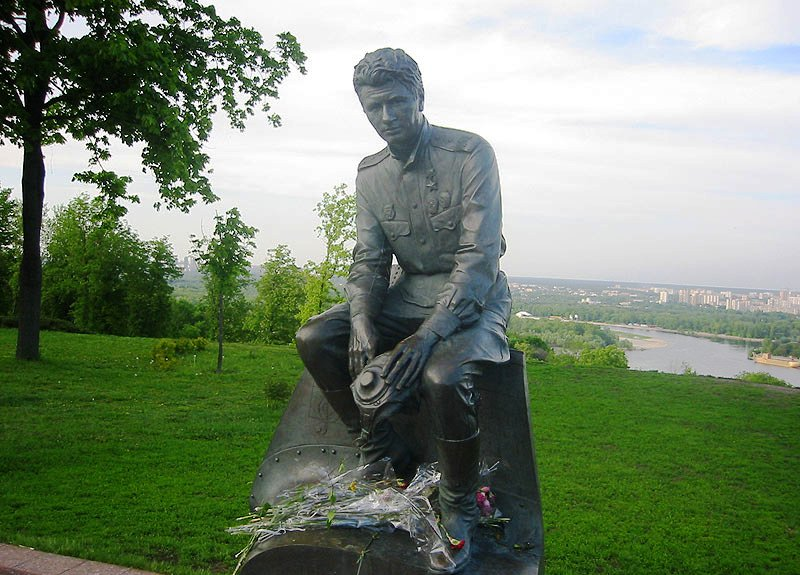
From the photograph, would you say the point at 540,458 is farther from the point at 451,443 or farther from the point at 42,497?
the point at 451,443

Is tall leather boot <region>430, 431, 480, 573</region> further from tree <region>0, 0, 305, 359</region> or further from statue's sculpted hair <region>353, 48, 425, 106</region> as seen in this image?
tree <region>0, 0, 305, 359</region>

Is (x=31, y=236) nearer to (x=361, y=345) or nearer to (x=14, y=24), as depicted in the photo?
(x=14, y=24)

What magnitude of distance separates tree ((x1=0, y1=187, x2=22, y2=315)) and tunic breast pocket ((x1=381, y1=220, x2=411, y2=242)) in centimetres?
2086

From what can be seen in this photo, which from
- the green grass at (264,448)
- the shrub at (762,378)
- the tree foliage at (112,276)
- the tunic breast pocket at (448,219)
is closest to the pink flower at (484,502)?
the tunic breast pocket at (448,219)

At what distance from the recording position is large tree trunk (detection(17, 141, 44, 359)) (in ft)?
35.6

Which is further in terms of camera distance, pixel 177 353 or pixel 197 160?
pixel 177 353

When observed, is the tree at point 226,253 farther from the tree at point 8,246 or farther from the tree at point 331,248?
the tree at point 8,246

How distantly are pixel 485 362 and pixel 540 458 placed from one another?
5.33 meters

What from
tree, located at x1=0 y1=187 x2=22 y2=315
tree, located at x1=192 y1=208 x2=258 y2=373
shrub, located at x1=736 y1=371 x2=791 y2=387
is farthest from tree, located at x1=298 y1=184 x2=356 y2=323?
tree, located at x1=0 y1=187 x2=22 y2=315

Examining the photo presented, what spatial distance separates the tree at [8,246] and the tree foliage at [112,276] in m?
1.16

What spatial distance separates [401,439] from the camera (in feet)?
10.8

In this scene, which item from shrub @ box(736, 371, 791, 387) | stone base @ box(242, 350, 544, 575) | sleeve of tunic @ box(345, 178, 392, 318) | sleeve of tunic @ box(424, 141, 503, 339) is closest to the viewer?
stone base @ box(242, 350, 544, 575)

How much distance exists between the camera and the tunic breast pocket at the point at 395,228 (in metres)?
3.37

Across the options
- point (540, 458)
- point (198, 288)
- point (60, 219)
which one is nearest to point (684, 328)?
point (540, 458)
